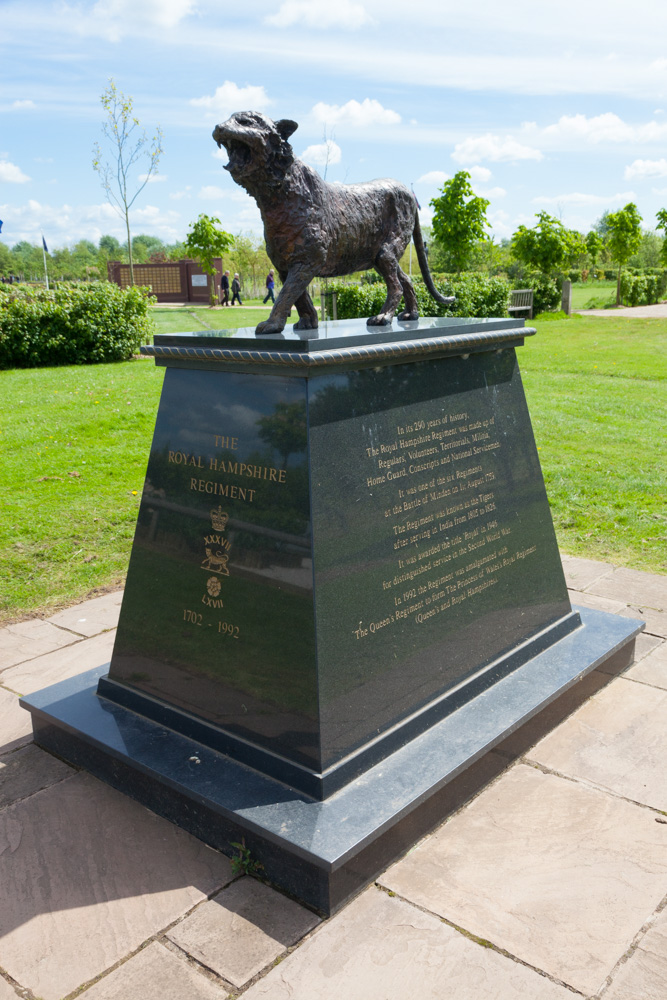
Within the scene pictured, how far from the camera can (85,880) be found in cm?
270

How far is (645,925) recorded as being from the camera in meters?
2.50

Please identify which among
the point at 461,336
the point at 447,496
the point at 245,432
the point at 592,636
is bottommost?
the point at 592,636

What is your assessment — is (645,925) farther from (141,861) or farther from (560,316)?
(560,316)

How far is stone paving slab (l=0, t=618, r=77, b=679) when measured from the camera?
4.36m

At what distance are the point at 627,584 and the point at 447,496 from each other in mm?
2454

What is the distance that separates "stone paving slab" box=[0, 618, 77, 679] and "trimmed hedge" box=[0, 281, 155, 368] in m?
10.3

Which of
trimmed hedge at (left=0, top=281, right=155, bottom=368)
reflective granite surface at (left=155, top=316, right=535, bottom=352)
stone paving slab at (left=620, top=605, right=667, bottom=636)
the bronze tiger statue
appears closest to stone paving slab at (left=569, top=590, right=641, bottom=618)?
stone paving slab at (left=620, top=605, right=667, bottom=636)

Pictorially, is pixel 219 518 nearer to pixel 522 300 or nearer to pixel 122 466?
pixel 122 466

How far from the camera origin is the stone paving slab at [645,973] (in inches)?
88.6

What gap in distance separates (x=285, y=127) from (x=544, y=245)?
79.3ft

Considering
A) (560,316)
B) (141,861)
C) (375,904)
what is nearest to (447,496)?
(375,904)

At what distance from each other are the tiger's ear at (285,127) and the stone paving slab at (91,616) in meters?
3.00

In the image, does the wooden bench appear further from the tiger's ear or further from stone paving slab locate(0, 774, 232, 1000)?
stone paving slab locate(0, 774, 232, 1000)

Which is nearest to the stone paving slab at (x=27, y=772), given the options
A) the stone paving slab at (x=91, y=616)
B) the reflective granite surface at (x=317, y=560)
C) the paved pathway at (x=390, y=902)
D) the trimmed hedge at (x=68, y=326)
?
the paved pathway at (x=390, y=902)
